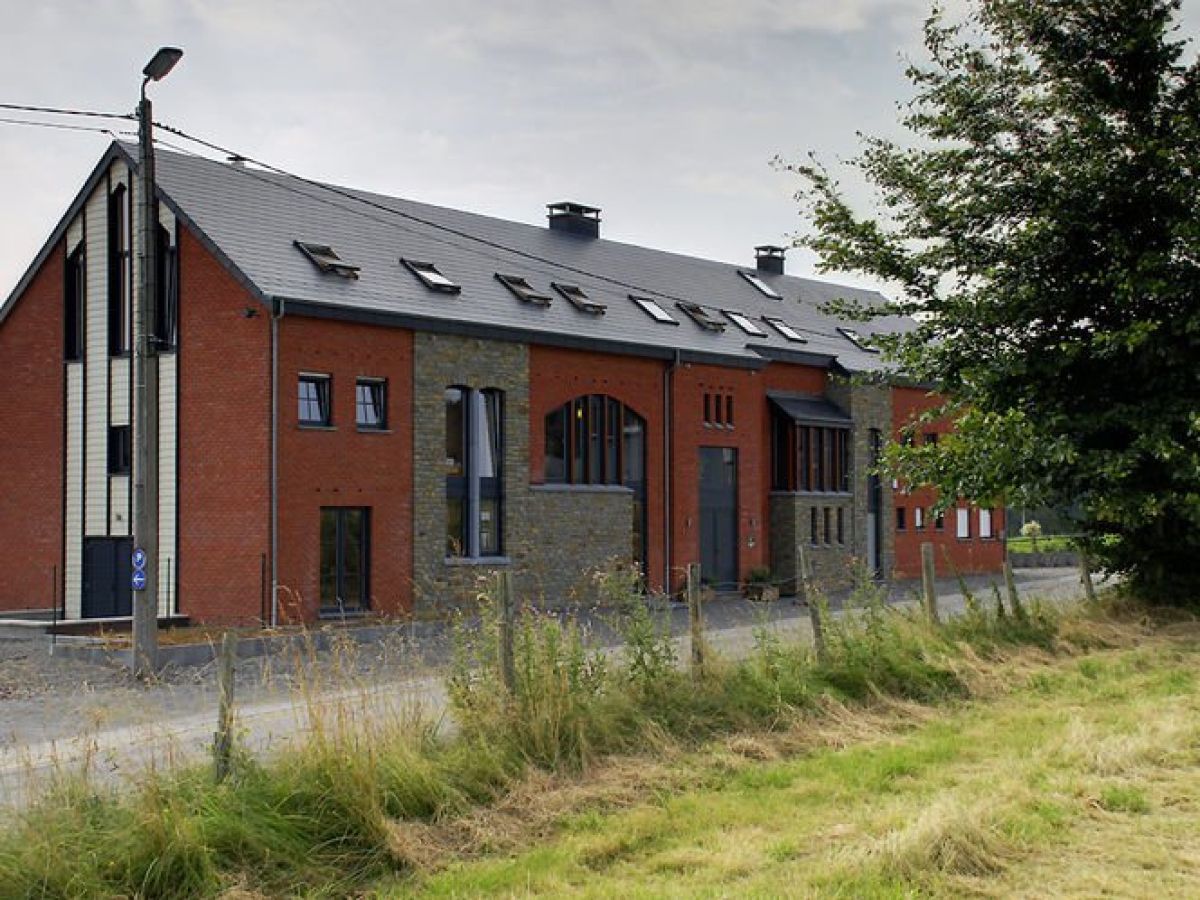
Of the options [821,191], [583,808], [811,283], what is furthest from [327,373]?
[811,283]

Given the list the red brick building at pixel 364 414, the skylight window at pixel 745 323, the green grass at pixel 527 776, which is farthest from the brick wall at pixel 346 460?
the green grass at pixel 527 776

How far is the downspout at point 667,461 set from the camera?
2972cm

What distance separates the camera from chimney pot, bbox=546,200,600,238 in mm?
35188

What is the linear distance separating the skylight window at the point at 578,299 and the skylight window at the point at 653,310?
1.66 m

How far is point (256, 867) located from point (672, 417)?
2380 cm

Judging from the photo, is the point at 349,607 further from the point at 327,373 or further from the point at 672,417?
the point at 672,417

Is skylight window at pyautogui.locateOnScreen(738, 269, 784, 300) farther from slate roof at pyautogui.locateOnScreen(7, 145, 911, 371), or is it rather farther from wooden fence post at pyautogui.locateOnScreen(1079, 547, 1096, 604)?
wooden fence post at pyautogui.locateOnScreen(1079, 547, 1096, 604)

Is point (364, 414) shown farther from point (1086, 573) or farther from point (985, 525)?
point (985, 525)

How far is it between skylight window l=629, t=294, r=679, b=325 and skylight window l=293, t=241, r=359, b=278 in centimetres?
881

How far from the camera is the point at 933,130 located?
58.2 feet

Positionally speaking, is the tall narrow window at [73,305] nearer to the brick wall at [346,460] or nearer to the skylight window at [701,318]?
the brick wall at [346,460]

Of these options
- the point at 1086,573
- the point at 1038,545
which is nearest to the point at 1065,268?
the point at 1086,573

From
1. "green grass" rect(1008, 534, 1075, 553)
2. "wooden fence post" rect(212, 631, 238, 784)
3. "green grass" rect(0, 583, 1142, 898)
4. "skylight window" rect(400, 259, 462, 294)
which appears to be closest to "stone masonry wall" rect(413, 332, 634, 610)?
"skylight window" rect(400, 259, 462, 294)

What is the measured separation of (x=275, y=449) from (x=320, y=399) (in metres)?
1.47
